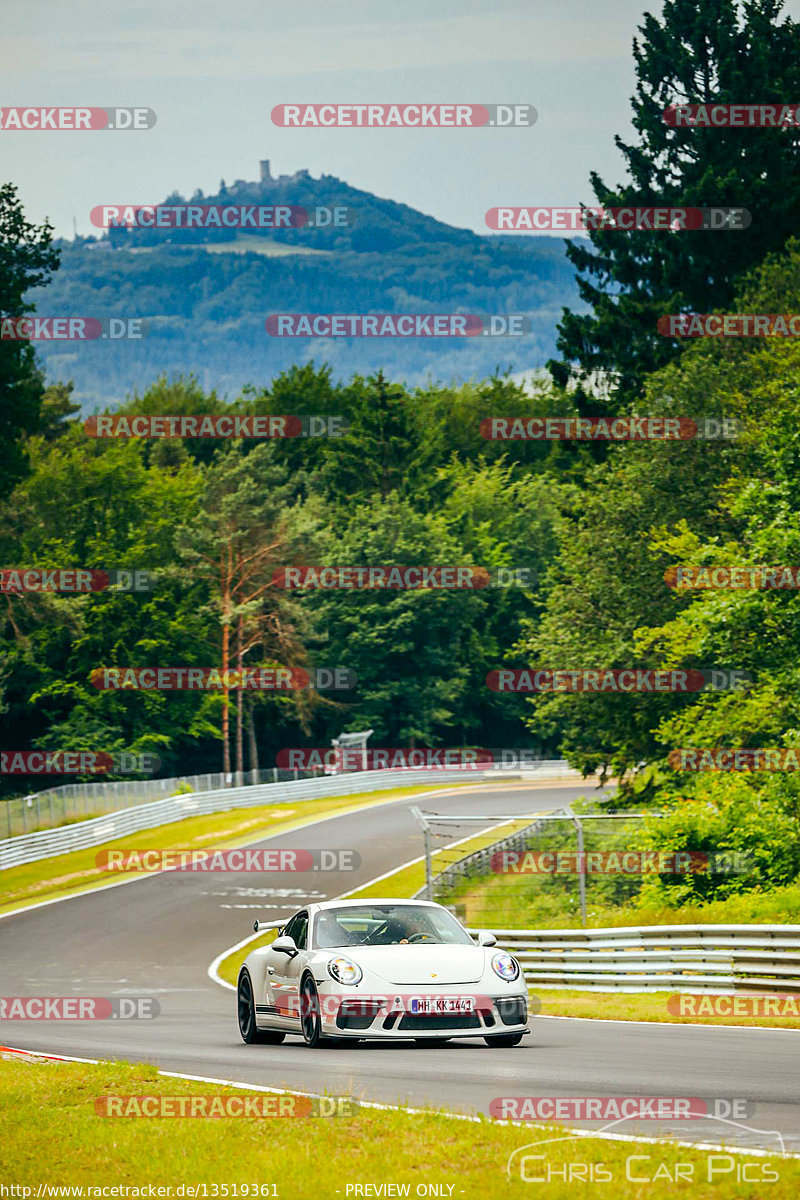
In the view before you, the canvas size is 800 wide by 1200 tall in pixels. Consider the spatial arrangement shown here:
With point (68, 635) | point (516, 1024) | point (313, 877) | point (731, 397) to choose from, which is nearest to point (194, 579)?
point (68, 635)

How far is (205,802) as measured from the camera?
2309 inches

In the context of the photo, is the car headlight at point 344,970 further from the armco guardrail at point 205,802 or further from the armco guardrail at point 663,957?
the armco guardrail at point 205,802

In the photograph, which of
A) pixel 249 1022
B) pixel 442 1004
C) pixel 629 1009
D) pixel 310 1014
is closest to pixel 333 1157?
pixel 442 1004

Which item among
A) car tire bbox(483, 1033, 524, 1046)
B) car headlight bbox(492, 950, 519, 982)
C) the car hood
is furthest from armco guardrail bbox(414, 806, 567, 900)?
the car hood

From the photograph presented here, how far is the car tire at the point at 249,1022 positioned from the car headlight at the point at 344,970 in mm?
1989

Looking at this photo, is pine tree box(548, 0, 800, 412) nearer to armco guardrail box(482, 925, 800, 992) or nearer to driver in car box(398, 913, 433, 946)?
armco guardrail box(482, 925, 800, 992)

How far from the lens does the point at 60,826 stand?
50500 millimetres

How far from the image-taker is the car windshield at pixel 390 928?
1330cm

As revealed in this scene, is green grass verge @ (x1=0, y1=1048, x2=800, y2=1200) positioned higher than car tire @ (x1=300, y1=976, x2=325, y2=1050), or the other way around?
green grass verge @ (x1=0, y1=1048, x2=800, y2=1200)

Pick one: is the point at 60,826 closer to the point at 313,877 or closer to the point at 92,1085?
the point at 313,877

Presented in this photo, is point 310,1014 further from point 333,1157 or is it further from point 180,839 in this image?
point 180,839

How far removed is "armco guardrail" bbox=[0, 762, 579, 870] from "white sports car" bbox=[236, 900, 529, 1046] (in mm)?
34050

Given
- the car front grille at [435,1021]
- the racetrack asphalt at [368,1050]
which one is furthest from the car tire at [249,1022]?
the car front grille at [435,1021]

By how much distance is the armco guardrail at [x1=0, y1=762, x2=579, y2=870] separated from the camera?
47.4 meters
